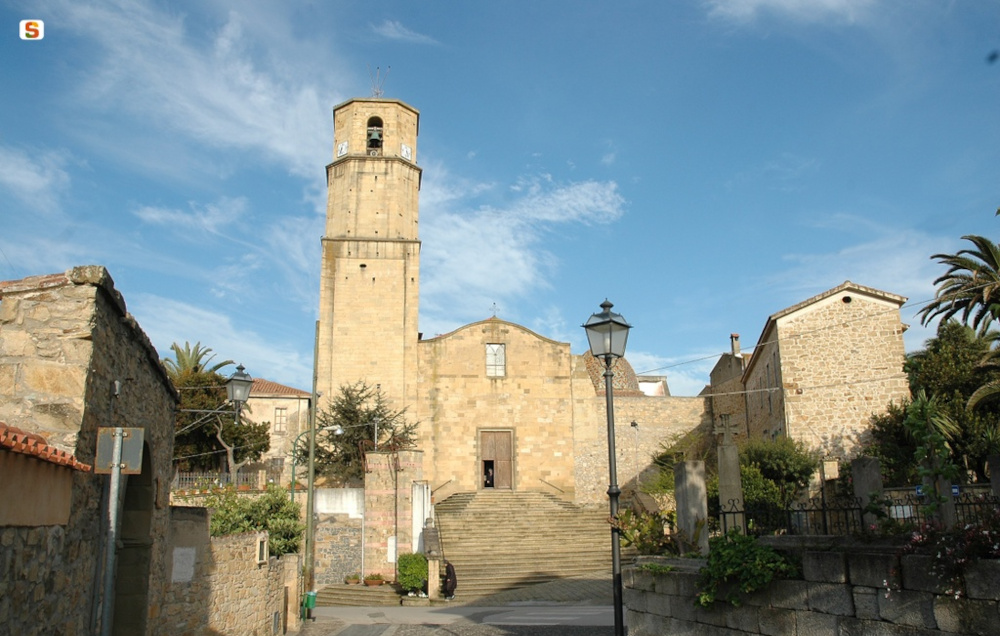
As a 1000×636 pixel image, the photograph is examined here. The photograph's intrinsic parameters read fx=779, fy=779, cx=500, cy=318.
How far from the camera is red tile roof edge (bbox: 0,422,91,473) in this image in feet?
16.1

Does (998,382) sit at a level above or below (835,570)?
above

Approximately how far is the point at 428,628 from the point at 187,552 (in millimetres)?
5430

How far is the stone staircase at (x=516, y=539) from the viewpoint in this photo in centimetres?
2283

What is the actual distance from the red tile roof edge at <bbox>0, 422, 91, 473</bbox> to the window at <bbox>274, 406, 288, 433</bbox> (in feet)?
108

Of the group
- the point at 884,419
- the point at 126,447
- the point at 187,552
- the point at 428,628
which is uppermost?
the point at 884,419

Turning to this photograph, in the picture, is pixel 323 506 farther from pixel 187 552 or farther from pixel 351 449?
pixel 187 552

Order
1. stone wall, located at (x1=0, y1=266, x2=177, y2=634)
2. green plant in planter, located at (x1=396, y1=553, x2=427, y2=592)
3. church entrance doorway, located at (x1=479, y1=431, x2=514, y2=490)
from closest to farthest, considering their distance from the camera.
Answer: stone wall, located at (x1=0, y1=266, x2=177, y2=634), green plant in planter, located at (x1=396, y1=553, x2=427, y2=592), church entrance doorway, located at (x1=479, y1=431, x2=514, y2=490)

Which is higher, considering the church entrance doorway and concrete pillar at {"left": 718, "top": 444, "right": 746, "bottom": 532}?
the church entrance doorway

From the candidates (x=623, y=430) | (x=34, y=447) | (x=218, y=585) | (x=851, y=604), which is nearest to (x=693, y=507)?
(x=851, y=604)

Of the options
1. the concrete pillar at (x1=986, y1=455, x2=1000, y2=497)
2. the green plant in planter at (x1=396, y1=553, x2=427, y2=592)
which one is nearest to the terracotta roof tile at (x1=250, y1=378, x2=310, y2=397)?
the green plant in planter at (x1=396, y1=553, x2=427, y2=592)

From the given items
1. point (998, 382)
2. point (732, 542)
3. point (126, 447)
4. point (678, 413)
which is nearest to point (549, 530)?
point (678, 413)

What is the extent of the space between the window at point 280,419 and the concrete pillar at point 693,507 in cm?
3120

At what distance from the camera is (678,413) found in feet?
117

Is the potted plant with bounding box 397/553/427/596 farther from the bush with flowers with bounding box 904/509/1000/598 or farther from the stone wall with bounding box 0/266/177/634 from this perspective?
the bush with flowers with bounding box 904/509/1000/598
